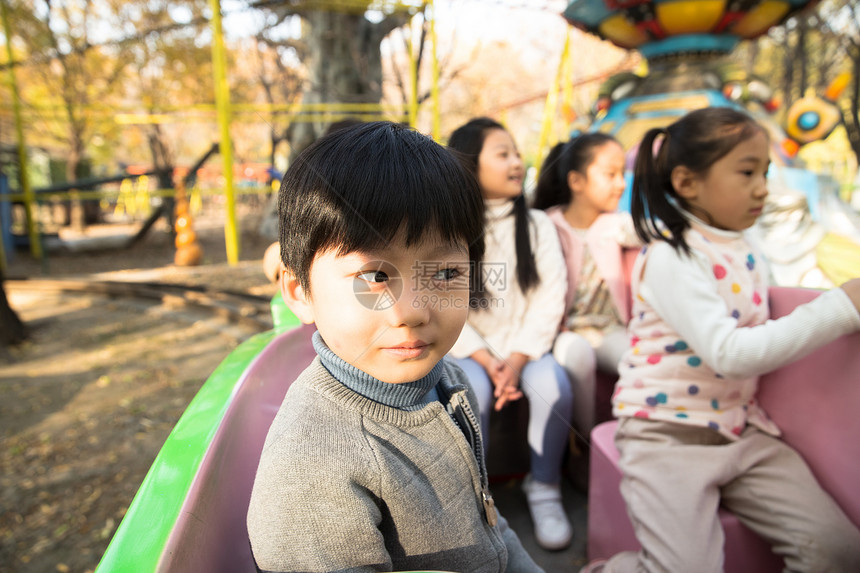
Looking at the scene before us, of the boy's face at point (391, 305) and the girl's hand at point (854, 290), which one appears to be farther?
the girl's hand at point (854, 290)

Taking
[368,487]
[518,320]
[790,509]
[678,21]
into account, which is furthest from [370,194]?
[678,21]

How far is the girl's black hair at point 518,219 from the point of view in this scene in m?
1.68

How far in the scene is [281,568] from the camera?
63 centimetres

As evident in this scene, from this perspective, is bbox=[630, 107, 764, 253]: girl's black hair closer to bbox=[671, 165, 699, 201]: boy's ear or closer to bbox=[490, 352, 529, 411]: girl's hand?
bbox=[671, 165, 699, 201]: boy's ear

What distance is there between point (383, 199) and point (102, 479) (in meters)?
1.92

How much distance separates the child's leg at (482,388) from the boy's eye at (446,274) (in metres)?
0.81

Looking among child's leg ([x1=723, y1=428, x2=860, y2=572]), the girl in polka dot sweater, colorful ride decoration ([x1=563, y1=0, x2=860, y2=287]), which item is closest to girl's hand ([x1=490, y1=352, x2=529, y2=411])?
the girl in polka dot sweater

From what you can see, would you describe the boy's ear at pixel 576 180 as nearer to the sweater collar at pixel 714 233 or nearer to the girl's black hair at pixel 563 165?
the girl's black hair at pixel 563 165

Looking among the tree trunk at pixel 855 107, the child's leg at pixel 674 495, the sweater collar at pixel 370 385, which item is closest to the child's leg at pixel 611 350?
the child's leg at pixel 674 495

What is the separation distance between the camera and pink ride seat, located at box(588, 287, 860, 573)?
3.43 feet

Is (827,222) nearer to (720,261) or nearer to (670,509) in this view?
(720,261)

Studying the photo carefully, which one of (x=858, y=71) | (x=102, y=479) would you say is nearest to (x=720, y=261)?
(x=102, y=479)

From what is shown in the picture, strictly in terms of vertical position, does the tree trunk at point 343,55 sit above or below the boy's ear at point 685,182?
above

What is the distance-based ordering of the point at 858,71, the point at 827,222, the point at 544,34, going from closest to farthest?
the point at 827,222, the point at 858,71, the point at 544,34
